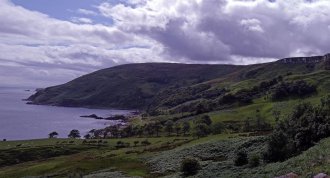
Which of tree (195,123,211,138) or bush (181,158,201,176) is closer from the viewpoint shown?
bush (181,158,201,176)

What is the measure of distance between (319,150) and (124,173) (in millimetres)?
39477

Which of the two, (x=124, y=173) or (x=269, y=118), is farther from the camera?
(x=269, y=118)

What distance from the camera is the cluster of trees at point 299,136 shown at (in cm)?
6003

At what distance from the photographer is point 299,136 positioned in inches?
2525

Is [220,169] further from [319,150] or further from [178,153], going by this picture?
[178,153]

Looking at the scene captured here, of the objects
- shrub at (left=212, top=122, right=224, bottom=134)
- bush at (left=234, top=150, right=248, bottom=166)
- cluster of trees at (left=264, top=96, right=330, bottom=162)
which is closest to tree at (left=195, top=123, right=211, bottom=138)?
shrub at (left=212, top=122, right=224, bottom=134)

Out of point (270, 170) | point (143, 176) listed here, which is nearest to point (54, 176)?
point (143, 176)

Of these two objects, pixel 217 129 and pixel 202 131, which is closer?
pixel 202 131

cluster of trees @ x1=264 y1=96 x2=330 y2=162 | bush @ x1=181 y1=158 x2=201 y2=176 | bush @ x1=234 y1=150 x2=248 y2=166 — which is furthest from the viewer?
bush @ x1=181 y1=158 x2=201 y2=176

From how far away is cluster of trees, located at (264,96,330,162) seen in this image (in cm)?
6003

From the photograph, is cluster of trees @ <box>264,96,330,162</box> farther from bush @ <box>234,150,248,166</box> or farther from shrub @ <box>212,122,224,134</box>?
shrub @ <box>212,122,224,134</box>

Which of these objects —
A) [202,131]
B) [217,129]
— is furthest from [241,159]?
[217,129]

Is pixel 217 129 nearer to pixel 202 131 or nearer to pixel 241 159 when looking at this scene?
pixel 202 131

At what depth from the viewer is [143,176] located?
74500mm
